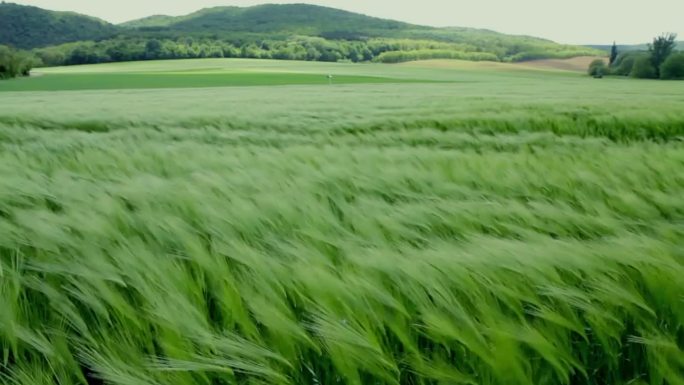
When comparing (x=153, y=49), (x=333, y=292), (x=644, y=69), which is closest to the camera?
(x=333, y=292)

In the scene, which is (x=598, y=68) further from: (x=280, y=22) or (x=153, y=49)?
(x=280, y=22)

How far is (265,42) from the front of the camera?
70.7 meters

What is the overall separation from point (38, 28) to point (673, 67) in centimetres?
8767

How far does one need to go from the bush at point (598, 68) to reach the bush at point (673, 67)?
3.76 meters

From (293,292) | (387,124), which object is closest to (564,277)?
(293,292)

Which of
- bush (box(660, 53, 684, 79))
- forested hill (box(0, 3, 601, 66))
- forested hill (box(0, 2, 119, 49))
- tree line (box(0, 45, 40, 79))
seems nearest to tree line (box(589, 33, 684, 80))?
bush (box(660, 53, 684, 79))

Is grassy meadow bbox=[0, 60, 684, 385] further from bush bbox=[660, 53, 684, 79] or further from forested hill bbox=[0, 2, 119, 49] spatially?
forested hill bbox=[0, 2, 119, 49]

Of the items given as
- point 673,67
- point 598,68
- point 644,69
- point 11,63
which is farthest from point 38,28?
point 673,67

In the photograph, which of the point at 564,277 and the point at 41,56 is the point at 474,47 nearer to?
the point at 41,56

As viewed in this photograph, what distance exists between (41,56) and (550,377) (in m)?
66.0

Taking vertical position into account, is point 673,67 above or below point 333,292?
above

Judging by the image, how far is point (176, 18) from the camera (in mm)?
141500

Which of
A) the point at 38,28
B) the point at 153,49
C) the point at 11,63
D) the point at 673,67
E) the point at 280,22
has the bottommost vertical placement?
the point at 11,63

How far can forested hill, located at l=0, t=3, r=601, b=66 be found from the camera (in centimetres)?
5625
